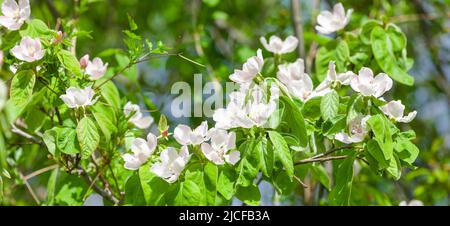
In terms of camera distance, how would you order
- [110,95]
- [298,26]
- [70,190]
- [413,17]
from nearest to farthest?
[110,95], [70,190], [298,26], [413,17]

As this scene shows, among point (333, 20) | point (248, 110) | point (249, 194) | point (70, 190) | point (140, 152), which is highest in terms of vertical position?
point (333, 20)

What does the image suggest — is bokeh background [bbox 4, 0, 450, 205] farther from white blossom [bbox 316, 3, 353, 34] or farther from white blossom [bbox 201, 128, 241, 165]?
white blossom [bbox 201, 128, 241, 165]

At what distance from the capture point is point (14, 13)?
1801mm

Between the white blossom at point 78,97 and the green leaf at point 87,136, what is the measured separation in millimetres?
45

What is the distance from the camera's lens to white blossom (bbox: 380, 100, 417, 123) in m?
1.66

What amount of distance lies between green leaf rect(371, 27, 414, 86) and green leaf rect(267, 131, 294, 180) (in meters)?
0.64

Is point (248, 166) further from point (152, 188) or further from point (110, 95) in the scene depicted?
point (110, 95)

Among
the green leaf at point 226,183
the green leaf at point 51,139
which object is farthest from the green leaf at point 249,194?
the green leaf at point 51,139

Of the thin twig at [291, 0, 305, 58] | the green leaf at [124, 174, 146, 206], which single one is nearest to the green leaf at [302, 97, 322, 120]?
the green leaf at [124, 174, 146, 206]

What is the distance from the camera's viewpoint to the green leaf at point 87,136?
1647mm

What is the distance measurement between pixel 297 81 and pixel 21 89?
69 centimetres

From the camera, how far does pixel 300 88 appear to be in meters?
1.78

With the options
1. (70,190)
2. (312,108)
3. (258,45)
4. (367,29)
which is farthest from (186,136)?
(258,45)

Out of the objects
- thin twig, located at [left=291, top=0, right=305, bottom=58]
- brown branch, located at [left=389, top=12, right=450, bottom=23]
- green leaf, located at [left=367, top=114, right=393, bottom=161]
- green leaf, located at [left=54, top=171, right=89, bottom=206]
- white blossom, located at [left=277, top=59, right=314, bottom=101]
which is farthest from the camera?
brown branch, located at [left=389, top=12, right=450, bottom=23]
